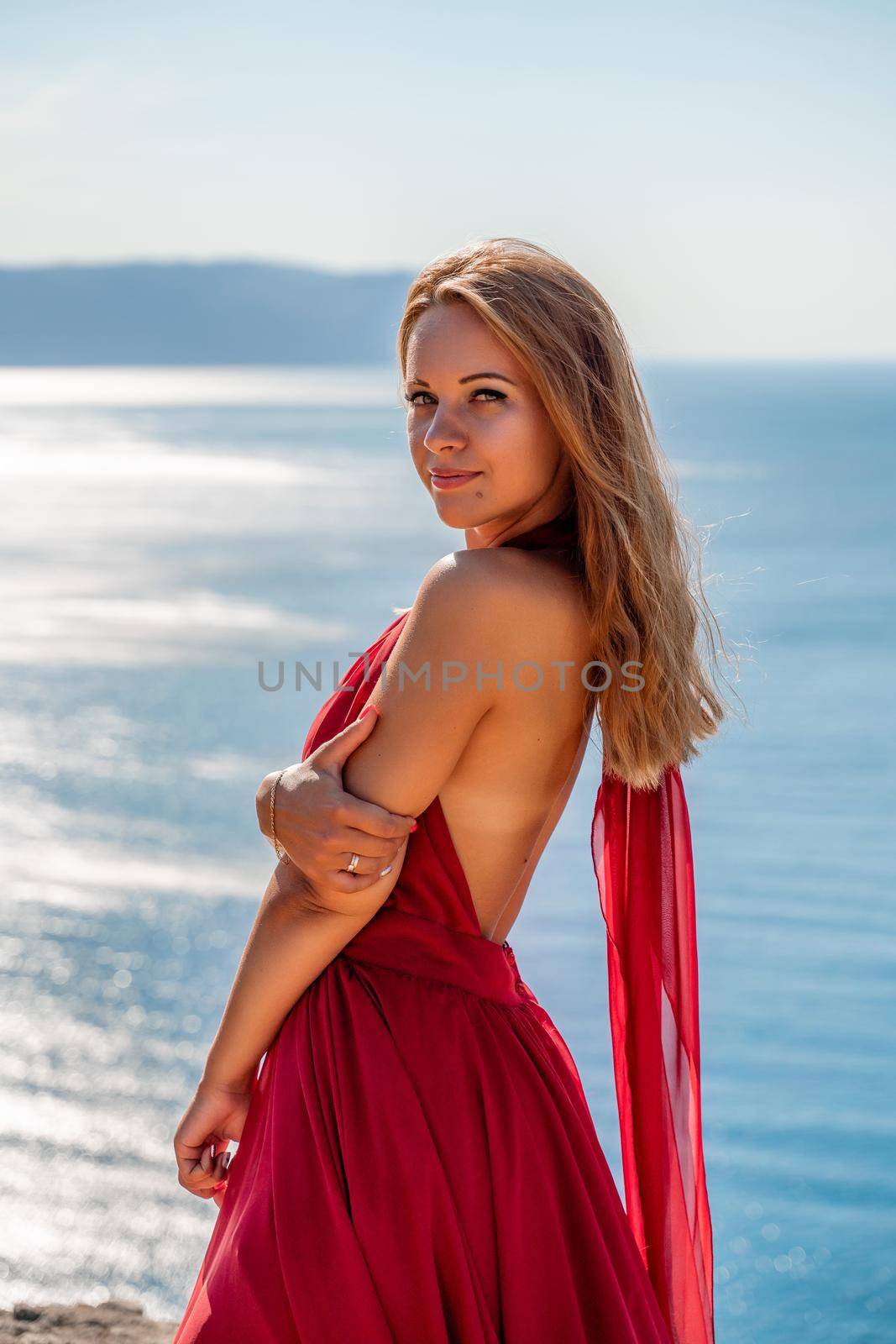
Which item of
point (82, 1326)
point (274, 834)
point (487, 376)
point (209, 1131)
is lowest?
point (82, 1326)

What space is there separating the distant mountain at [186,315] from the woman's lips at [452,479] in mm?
96195

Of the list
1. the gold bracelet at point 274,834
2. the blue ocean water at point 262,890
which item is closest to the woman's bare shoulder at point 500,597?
the gold bracelet at point 274,834

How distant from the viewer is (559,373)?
1.71 metres

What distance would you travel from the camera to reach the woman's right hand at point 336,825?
1.62 m

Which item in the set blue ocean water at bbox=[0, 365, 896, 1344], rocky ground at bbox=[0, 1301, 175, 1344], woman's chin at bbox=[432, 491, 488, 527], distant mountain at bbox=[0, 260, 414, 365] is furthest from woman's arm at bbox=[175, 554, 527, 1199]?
distant mountain at bbox=[0, 260, 414, 365]

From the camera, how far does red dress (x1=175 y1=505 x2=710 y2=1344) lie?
1.55m

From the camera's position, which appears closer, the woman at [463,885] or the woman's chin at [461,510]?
the woman at [463,885]

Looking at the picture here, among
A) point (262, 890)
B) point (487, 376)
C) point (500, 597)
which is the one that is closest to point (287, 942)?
point (500, 597)

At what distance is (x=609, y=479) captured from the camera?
1.74 metres

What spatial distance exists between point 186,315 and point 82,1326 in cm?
12087

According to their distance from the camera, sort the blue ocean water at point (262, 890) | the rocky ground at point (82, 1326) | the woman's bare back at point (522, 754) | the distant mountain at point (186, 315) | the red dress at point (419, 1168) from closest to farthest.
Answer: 1. the red dress at point (419, 1168)
2. the woman's bare back at point (522, 754)
3. the rocky ground at point (82, 1326)
4. the blue ocean water at point (262, 890)
5. the distant mountain at point (186, 315)

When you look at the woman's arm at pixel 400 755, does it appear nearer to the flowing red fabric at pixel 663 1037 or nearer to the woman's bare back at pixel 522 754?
the woman's bare back at pixel 522 754

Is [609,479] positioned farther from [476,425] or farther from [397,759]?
[397,759]

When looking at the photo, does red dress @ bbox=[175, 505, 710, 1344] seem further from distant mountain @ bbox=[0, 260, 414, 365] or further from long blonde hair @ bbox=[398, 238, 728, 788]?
distant mountain @ bbox=[0, 260, 414, 365]
